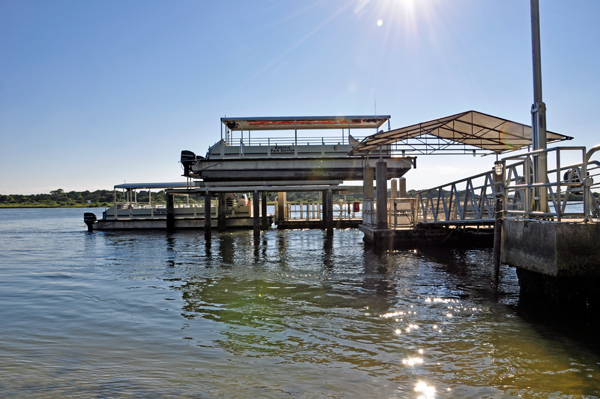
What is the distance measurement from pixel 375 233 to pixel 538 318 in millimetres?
9268

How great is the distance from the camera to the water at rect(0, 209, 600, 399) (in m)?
4.58

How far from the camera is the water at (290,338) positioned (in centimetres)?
458

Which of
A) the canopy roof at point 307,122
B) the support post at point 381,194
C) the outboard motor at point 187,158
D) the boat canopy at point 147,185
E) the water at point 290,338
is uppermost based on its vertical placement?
the canopy roof at point 307,122

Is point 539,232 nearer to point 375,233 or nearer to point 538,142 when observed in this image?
point 538,142

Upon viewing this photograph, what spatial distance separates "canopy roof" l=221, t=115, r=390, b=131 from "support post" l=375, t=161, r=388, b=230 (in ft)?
35.1

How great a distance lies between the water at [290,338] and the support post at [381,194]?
415 cm

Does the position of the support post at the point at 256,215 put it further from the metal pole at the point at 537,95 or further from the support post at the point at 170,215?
the metal pole at the point at 537,95

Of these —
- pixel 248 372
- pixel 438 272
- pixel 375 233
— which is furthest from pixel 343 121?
pixel 248 372

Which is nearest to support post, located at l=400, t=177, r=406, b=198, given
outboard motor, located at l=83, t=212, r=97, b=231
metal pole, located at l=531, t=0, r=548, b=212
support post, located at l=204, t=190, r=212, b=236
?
support post, located at l=204, t=190, r=212, b=236

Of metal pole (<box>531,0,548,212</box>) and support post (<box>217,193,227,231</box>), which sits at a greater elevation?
metal pole (<box>531,0,548,212</box>)

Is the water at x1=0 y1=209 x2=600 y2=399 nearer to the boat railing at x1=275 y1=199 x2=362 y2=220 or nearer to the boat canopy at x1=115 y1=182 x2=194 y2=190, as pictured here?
the boat railing at x1=275 y1=199 x2=362 y2=220

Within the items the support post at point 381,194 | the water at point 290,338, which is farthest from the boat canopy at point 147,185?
the water at point 290,338

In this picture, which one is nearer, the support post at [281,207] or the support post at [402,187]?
the support post at [402,187]

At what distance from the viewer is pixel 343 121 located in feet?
85.8
